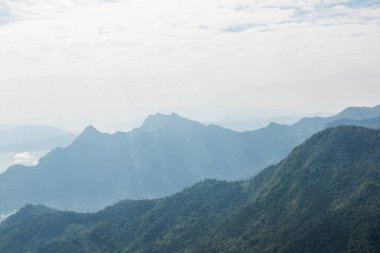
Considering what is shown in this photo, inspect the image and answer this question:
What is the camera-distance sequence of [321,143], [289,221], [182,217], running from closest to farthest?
[289,221], [321,143], [182,217]

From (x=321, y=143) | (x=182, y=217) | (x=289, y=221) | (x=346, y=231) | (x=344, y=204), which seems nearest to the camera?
A: (x=346, y=231)

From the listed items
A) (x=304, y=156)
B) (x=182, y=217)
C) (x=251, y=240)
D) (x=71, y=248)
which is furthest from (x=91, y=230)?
(x=304, y=156)

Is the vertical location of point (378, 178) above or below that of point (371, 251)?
above

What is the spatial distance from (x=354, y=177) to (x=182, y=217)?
79739 millimetres

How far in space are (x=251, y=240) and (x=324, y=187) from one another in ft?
113

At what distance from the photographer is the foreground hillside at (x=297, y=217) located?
120 m

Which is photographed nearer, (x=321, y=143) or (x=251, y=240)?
(x=251, y=240)

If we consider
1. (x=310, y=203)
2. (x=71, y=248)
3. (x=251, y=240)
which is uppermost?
(x=310, y=203)

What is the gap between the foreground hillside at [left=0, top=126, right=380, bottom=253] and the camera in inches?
4705

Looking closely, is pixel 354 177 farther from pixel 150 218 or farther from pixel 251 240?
pixel 150 218

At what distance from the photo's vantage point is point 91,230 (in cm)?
19988

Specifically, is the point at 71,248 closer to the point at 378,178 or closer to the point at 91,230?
the point at 91,230

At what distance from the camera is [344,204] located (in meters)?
130

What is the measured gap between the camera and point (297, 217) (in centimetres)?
14012
